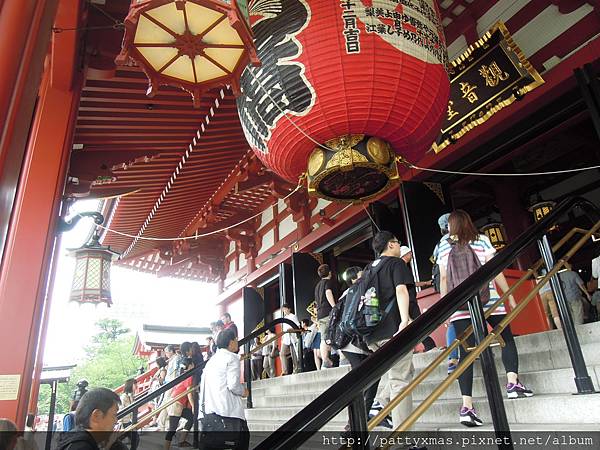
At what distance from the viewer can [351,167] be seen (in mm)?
2674

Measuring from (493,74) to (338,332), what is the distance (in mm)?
3974

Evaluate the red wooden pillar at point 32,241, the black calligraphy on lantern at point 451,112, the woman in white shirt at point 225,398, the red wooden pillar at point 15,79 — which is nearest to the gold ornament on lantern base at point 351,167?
the woman in white shirt at point 225,398

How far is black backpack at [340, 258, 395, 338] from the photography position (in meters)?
2.93

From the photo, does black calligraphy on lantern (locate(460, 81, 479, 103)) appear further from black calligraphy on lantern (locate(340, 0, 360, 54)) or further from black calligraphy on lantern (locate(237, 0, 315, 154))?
black calligraphy on lantern (locate(237, 0, 315, 154))

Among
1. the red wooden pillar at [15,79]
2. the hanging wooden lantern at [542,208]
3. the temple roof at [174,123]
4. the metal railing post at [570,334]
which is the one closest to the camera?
the red wooden pillar at [15,79]

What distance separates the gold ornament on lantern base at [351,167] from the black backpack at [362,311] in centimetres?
58

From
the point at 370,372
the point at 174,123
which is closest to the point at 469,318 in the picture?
the point at 370,372

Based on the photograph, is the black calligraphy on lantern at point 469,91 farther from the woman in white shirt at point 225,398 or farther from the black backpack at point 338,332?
the woman in white shirt at point 225,398

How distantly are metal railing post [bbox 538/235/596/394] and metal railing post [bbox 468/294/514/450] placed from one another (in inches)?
25.7

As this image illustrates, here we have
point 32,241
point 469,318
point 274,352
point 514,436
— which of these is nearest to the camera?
point 514,436

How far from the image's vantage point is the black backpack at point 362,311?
9.61 feet

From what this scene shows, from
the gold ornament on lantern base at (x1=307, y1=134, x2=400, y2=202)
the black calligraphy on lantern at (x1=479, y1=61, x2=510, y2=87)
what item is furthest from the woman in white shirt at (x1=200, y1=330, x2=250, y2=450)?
the black calligraphy on lantern at (x1=479, y1=61, x2=510, y2=87)

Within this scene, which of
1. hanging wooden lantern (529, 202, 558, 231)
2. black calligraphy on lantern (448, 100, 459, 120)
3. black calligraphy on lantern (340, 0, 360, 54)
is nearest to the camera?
black calligraphy on lantern (340, 0, 360, 54)

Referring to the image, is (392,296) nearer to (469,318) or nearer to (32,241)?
(469,318)
